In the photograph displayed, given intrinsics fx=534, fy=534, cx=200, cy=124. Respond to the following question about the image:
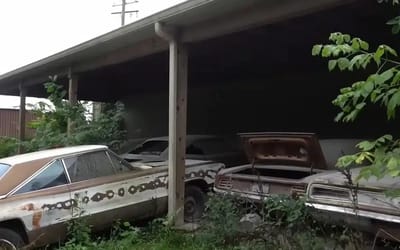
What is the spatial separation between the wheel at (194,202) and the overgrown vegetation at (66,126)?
3.97m

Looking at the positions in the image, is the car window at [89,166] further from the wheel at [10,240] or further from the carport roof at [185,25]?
the carport roof at [185,25]

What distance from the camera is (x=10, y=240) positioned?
7074 millimetres

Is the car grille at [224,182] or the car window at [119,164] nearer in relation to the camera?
the car grille at [224,182]

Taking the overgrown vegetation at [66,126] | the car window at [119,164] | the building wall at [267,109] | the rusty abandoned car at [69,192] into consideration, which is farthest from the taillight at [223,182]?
the building wall at [267,109]

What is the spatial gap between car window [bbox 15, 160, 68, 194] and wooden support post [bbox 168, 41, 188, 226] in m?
1.87

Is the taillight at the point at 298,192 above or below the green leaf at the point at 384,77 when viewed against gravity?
below

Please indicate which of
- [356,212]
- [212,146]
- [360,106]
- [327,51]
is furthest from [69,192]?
[360,106]

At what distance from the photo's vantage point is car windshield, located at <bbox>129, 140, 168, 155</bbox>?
12.0 m

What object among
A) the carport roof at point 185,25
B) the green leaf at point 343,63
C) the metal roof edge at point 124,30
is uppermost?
the metal roof edge at point 124,30

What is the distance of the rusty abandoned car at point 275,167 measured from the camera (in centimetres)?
700

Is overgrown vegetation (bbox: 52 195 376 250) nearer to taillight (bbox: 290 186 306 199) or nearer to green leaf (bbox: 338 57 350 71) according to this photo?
taillight (bbox: 290 186 306 199)

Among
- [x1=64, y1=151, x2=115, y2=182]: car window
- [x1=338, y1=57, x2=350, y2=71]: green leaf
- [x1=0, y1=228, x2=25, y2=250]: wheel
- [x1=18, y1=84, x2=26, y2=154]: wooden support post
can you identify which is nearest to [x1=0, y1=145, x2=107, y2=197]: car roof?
[x1=64, y1=151, x2=115, y2=182]: car window

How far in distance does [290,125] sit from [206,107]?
383 cm

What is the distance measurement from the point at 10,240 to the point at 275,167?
378 cm
